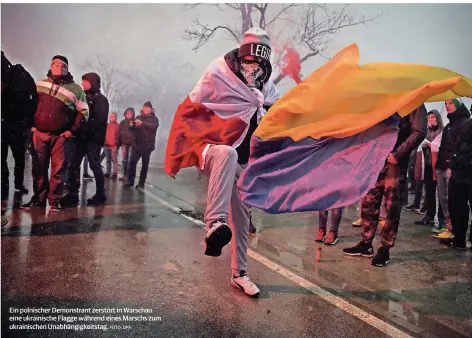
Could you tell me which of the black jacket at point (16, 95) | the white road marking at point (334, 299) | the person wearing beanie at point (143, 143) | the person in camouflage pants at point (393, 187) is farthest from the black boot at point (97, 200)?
the person in camouflage pants at point (393, 187)

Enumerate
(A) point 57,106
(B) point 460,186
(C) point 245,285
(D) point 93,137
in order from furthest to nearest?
(D) point 93,137 → (A) point 57,106 → (B) point 460,186 → (C) point 245,285

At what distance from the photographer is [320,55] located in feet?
52.0

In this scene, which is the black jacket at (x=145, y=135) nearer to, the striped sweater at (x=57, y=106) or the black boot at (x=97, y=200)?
the black boot at (x=97, y=200)

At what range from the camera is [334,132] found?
294 centimetres

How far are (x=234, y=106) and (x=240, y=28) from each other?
38.5 feet

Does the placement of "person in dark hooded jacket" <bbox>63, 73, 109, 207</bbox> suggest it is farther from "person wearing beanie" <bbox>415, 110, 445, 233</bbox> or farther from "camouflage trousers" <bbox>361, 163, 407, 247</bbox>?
"person wearing beanie" <bbox>415, 110, 445, 233</bbox>

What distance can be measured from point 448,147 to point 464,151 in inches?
28.8

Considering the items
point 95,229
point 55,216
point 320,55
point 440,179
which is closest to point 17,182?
point 55,216

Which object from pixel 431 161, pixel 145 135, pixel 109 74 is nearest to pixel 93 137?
pixel 145 135

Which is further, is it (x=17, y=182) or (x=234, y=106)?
(x=17, y=182)

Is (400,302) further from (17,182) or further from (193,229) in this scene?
(17,182)

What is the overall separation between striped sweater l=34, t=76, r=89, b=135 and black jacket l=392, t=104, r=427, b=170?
475cm

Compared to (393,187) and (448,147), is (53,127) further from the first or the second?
(448,147)

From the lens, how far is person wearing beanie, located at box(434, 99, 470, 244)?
5699 millimetres
